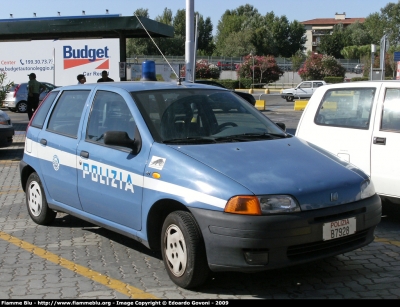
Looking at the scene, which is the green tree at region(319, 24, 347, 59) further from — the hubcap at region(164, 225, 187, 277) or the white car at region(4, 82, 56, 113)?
the hubcap at region(164, 225, 187, 277)

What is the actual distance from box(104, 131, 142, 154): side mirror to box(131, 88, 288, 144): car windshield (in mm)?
189

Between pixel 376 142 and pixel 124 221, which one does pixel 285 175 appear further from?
pixel 376 142

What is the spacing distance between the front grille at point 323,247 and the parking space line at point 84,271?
113 cm

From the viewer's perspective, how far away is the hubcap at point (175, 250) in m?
4.62

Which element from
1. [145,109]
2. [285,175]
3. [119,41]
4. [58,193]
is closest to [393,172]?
[285,175]

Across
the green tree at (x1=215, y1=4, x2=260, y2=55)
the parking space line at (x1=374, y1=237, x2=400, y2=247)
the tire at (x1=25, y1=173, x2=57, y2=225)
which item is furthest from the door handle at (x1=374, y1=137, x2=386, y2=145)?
the green tree at (x1=215, y1=4, x2=260, y2=55)

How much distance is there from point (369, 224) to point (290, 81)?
66458mm

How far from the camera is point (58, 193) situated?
6344mm

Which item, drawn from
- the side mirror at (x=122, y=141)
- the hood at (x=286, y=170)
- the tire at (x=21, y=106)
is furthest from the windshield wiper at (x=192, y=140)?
the tire at (x=21, y=106)

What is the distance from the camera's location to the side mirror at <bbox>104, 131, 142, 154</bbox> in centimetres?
513

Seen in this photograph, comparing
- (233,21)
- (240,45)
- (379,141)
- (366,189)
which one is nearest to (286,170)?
(366,189)

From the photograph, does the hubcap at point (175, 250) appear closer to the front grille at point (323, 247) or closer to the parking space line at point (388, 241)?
the front grille at point (323, 247)

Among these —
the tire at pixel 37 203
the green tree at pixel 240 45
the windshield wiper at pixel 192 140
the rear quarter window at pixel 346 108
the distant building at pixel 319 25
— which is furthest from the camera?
the distant building at pixel 319 25

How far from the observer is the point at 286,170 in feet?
15.2
